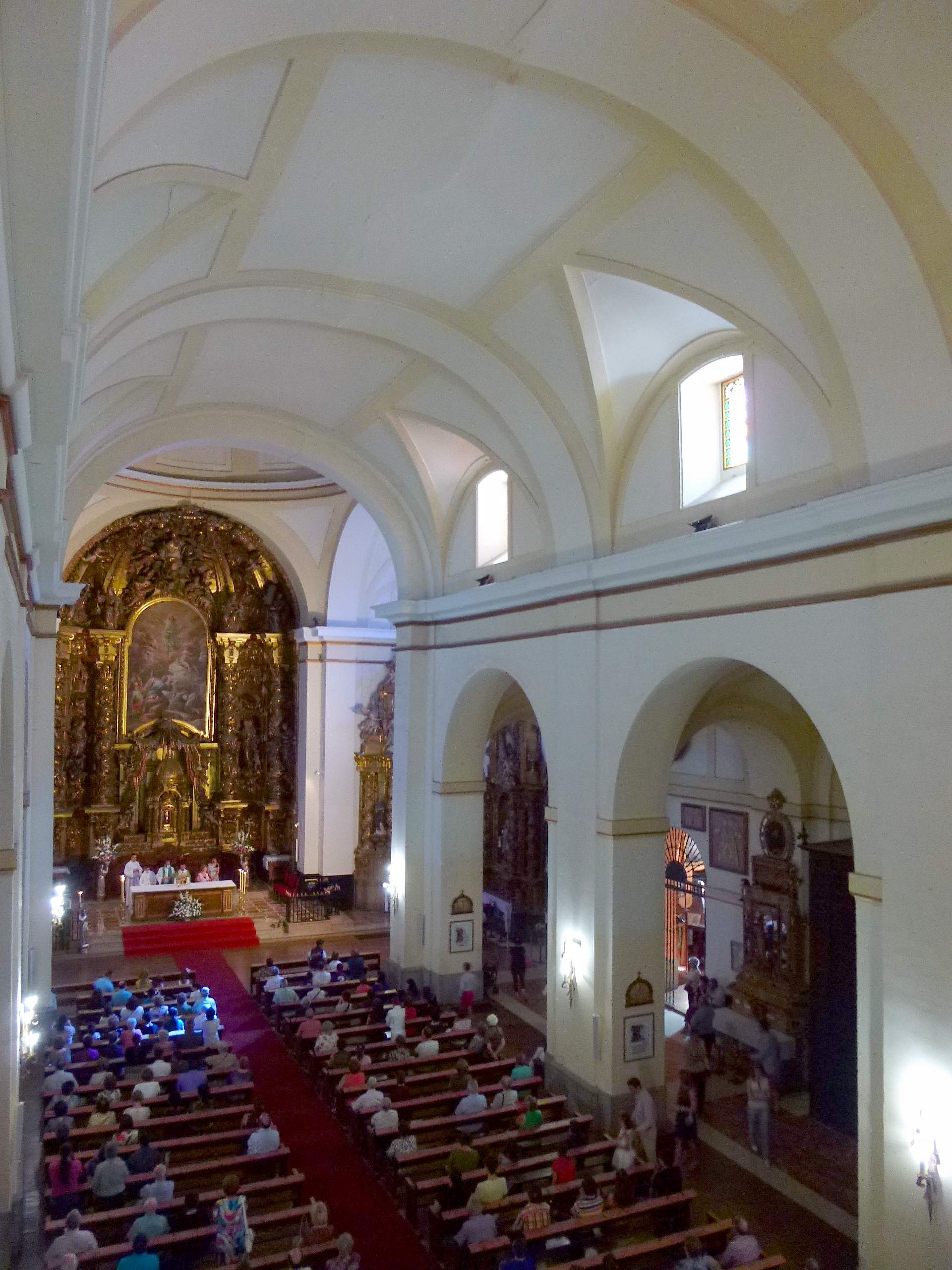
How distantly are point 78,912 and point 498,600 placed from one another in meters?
12.8

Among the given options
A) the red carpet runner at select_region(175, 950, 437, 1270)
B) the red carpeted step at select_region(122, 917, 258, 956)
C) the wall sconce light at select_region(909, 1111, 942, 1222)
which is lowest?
the red carpet runner at select_region(175, 950, 437, 1270)

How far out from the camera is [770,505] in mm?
10445

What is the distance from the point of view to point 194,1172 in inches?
420

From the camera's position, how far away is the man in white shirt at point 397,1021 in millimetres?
14828

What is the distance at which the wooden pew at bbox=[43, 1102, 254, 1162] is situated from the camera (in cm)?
1114

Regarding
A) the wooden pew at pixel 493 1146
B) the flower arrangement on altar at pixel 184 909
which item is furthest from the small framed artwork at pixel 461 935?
the flower arrangement on altar at pixel 184 909

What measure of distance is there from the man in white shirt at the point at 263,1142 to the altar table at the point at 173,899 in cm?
1224

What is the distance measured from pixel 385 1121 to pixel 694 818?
801 centimetres

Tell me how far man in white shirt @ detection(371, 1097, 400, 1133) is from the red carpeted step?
35.9 ft

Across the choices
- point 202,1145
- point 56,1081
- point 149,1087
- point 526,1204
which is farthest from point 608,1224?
point 56,1081

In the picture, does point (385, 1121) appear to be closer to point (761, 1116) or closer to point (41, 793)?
point (761, 1116)

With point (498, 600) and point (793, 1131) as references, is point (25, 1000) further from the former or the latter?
point (793, 1131)

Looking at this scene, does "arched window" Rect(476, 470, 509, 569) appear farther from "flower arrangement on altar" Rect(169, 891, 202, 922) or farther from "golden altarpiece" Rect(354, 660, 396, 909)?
"flower arrangement on altar" Rect(169, 891, 202, 922)

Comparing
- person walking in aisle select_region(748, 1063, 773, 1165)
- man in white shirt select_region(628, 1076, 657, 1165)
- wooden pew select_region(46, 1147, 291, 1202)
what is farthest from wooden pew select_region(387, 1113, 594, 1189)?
person walking in aisle select_region(748, 1063, 773, 1165)
